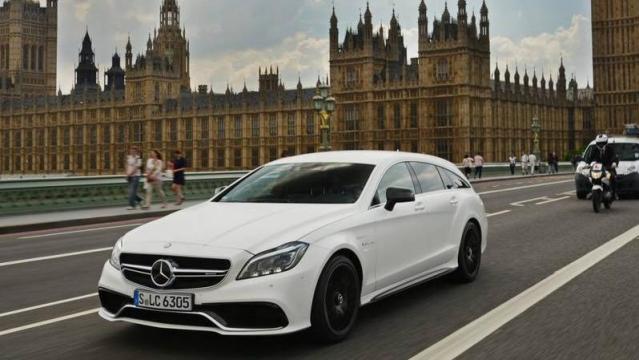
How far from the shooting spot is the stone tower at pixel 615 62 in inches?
3629

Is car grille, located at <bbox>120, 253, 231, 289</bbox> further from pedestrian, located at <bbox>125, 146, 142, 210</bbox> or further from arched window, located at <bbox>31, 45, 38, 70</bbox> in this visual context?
arched window, located at <bbox>31, 45, 38, 70</bbox>

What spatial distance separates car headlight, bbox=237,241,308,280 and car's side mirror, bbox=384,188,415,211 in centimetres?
123

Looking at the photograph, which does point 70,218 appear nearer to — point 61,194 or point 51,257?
point 61,194

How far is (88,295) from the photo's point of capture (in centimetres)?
722

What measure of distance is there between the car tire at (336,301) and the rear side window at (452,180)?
8.26ft

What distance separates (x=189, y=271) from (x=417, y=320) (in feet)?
6.69

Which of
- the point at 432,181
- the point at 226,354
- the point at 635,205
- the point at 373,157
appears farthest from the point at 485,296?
the point at 635,205

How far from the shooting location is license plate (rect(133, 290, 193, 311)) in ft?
15.4

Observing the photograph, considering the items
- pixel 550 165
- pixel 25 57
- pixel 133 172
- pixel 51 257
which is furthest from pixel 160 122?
pixel 51 257

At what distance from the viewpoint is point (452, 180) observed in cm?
775

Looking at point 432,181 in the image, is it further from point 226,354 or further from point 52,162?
point 52,162

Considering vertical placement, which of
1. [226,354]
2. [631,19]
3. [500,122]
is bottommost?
[226,354]

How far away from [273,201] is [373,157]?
1.08 m

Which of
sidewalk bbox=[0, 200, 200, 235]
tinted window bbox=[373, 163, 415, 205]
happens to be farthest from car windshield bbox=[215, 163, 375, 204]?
sidewalk bbox=[0, 200, 200, 235]
